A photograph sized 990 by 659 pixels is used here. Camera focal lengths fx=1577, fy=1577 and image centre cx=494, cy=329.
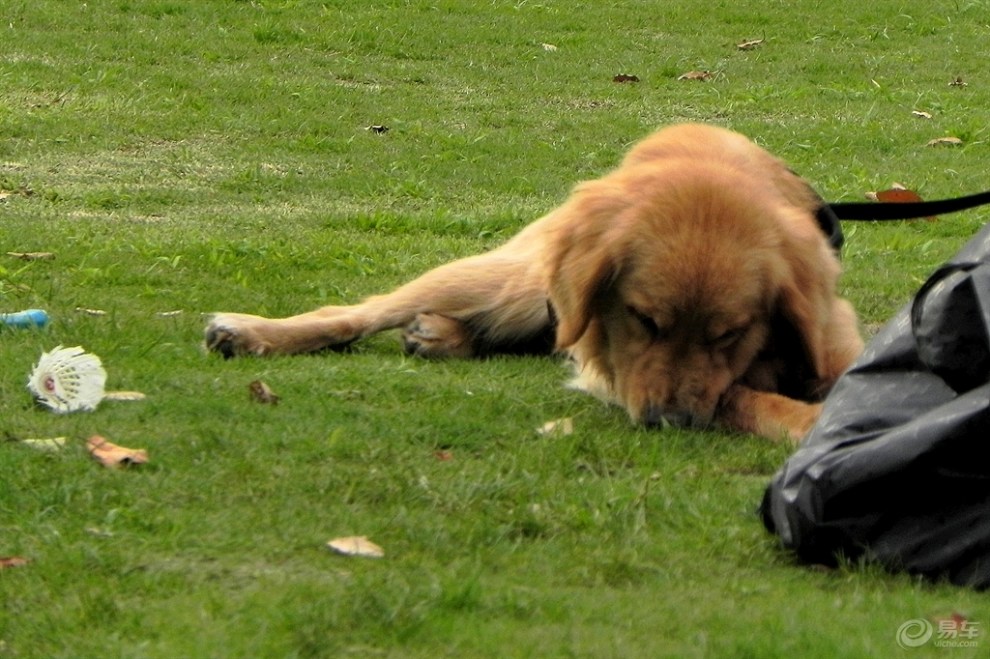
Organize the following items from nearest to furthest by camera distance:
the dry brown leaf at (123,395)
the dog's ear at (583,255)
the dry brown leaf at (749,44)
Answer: the dry brown leaf at (123,395)
the dog's ear at (583,255)
the dry brown leaf at (749,44)

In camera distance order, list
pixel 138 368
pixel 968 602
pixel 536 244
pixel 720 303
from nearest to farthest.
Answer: pixel 968 602
pixel 720 303
pixel 138 368
pixel 536 244

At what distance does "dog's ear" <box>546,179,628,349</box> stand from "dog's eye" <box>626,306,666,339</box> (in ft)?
0.49

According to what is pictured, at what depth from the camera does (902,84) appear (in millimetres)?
14562

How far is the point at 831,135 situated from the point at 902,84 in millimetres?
3101

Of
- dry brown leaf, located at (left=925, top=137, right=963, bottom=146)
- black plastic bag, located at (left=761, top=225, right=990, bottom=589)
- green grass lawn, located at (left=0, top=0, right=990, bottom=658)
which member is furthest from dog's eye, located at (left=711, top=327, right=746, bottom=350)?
dry brown leaf, located at (left=925, top=137, right=963, bottom=146)

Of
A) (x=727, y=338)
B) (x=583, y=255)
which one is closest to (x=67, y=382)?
(x=583, y=255)

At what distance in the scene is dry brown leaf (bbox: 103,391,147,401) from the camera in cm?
501

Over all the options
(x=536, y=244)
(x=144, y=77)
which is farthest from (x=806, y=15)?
(x=536, y=244)

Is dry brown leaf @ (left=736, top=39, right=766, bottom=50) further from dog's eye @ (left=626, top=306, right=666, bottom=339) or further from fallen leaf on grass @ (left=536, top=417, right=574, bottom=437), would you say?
fallen leaf on grass @ (left=536, top=417, right=574, bottom=437)

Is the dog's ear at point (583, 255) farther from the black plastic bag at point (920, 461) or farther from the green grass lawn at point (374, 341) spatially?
the black plastic bag at point (920, 461)

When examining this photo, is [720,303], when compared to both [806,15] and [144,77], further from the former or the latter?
[806,15]

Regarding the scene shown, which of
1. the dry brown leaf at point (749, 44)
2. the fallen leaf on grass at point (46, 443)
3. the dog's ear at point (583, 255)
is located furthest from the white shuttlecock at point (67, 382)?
the dry brown leaf at point (749, 44)

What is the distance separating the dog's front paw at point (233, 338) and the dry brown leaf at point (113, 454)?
4.89 feet

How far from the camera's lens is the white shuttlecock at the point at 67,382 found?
484cm
